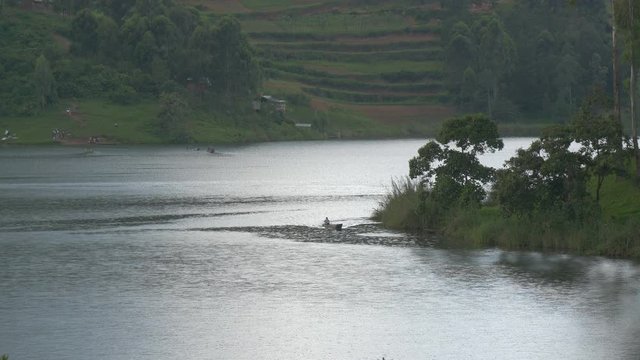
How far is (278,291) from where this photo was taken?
57.8 meters

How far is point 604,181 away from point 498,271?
1495 centimetres

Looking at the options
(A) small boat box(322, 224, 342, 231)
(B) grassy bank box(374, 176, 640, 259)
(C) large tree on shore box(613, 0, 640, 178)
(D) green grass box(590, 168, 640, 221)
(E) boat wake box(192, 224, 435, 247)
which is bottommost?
(E) boat wake box(192, 224, 435, 247)

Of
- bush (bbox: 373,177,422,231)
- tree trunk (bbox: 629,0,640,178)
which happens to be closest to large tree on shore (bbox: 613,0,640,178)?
tree trunk (bbox: 629,0,640,178)

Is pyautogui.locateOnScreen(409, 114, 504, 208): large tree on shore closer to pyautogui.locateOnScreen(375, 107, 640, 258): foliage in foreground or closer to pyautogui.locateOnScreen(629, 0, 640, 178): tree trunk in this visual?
pyautogui.locateOnScreen(375, 107, 640, 258): foliage in foreground

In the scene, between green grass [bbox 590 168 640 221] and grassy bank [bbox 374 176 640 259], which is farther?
green grass [bbox 590 168 640 221]

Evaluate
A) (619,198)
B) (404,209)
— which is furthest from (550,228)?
(404,209)

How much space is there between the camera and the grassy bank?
213 ft

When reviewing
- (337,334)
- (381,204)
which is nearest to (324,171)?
(381,204)

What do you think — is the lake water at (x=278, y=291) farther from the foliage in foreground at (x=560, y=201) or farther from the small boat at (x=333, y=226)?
the foliage in foreground at (x=560, y=201)

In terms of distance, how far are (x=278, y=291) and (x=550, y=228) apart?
1894cm

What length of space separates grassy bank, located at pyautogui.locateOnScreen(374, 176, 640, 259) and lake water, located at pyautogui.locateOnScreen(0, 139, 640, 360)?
1656mm

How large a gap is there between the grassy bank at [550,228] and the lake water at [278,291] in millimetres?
1656

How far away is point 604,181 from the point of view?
73750 millimetres

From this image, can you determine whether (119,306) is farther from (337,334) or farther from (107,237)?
(107,237)
